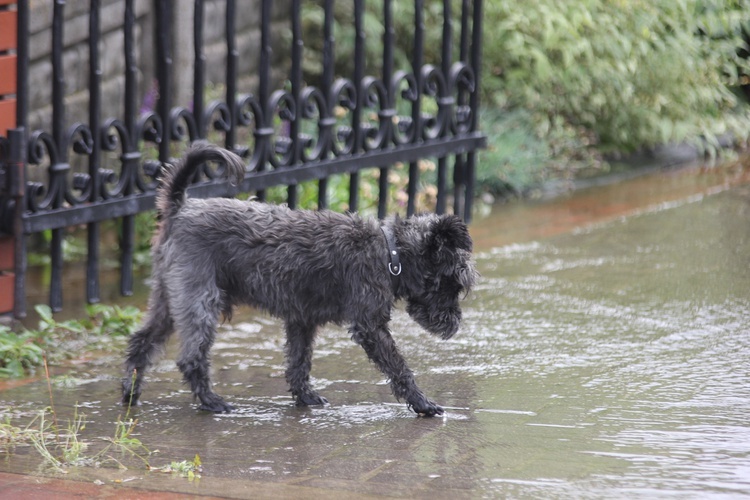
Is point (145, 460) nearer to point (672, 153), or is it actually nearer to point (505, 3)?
point (505, 3)

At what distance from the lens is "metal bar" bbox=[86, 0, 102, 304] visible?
5.18 meters

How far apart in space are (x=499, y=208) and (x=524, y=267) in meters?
2.43

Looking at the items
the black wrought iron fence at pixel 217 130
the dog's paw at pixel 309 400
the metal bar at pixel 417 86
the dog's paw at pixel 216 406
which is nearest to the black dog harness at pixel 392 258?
the dog's paw at pixel 309 400

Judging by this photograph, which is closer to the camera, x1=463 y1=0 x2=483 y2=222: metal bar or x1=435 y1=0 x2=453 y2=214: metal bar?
x1=435 y1=0 x2=453 y2=214: metal bar

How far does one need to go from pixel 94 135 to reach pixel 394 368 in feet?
6.77

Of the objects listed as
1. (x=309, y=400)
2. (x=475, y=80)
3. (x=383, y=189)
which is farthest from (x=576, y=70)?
(x=309, y=400)

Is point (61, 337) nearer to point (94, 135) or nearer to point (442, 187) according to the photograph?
point (94, 135)

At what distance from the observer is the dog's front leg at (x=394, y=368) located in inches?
168

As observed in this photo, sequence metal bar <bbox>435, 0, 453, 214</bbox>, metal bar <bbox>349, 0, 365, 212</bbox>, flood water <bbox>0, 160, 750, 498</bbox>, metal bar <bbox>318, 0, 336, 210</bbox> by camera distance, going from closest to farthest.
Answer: flood water <bbox>0, 160, 750, 498</bbox> < metal bar <bbox>318, 0, 336, 210</bbox> < metal bar <bbox>349, 0, 365, 212</bbox> < metal bar <bbox>435, 0, 453, 214</bbox>

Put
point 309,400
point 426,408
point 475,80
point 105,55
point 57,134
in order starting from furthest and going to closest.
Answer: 1. point 105,55
2. point 475,80
3. point 57,134
4. point 309,400
5. point 426,408

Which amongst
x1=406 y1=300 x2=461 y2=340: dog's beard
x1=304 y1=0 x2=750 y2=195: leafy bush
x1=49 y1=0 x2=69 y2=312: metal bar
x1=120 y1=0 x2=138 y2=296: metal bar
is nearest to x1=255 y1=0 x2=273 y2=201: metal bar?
x1=120 y1=0 x2=138 y2=296: metal bar

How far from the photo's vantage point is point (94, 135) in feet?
17.3

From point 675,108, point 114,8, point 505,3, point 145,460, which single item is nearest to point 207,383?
point 145,460

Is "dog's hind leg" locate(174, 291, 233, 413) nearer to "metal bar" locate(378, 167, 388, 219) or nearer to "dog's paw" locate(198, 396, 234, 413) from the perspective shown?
"dog's paw" locate(198, 396, 234, 413)
